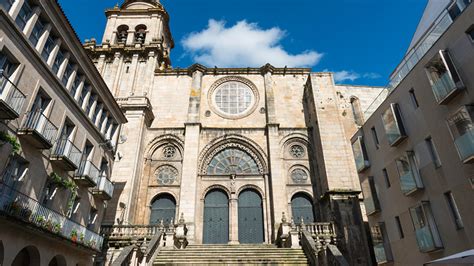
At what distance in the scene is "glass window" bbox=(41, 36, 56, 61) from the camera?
1105 cm

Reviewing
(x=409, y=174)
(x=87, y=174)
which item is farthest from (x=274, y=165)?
(x=87, y=174)

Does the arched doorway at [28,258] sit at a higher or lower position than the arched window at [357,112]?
lower

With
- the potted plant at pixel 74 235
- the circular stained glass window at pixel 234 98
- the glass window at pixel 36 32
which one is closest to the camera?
the glass window at pixel 36 32

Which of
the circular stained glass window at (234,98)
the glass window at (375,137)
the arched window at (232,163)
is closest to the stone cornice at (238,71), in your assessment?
the circular stained glass window at (234,98)

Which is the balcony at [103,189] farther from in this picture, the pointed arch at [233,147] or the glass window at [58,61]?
the pointed arch at [233,147]

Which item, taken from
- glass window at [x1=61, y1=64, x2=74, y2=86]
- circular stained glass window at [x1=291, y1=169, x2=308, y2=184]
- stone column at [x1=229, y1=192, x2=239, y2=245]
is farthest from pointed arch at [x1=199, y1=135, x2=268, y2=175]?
glass window at [x1=61, y1=64, x2=74, y2=86]

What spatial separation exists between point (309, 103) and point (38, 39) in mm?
17617

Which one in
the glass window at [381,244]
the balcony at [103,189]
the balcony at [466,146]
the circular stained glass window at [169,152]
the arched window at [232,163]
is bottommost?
the glass window at [381,244]

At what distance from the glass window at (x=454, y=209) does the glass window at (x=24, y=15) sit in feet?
50.0

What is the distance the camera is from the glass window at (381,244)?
12.5m

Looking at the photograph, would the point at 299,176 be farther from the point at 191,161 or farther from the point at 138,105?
the point at 138,105

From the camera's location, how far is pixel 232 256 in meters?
12.9

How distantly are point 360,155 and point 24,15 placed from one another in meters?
15.4

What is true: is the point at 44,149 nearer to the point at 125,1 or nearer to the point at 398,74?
the point at 398,74
